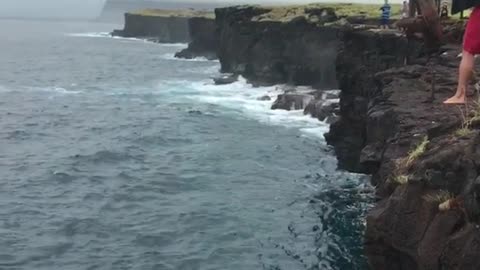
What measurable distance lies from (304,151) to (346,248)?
63.7 feet

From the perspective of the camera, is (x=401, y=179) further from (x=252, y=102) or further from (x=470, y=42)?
(x=252, y=102)

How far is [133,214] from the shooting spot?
1293 inches

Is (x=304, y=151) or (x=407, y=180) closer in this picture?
(x=407, y=180)

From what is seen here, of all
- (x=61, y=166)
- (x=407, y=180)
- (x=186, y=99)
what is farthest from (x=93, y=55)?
(x=407, y=180)

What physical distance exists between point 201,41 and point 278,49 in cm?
5157

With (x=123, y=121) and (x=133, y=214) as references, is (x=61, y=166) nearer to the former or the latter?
(x=133, y=214)

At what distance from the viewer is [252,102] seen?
2724 inches

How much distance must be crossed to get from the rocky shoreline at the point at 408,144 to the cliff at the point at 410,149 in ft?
0.08

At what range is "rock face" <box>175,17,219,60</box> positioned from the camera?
412ft

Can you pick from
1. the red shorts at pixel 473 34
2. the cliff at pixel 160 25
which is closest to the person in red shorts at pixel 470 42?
the red shorts at pixel 473 34

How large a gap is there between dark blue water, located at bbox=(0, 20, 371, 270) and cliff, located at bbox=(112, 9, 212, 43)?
96734mm

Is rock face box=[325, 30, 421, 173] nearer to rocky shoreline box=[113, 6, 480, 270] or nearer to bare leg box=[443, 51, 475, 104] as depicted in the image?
rocky shoreline box=[113, 6, 480, 270]

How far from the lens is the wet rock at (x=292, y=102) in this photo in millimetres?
62250

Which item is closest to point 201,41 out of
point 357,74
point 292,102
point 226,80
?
point 226,80
